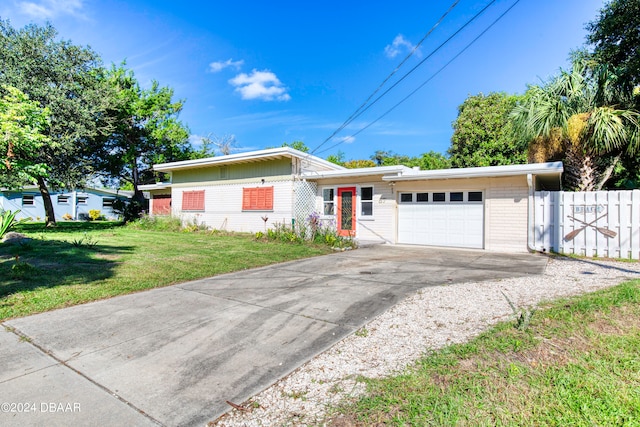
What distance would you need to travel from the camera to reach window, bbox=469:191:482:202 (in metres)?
10.6

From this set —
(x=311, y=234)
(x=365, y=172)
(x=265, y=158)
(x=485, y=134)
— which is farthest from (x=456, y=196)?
(x=485, y=134)

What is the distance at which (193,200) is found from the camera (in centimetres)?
1697

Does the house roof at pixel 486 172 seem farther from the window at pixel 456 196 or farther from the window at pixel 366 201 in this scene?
the window at pixel 366 201

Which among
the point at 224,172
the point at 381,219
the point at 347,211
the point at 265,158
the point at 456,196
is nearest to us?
the point at 456,196

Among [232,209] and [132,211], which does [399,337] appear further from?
[132,211]

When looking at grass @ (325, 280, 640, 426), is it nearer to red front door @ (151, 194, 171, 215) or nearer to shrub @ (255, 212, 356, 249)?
shrub @ (255, 212, 356, 249)

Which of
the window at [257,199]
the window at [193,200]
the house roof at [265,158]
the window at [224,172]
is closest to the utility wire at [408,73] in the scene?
the house roof at [265,158]

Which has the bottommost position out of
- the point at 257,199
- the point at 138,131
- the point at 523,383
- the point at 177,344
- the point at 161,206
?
the point at 177,344

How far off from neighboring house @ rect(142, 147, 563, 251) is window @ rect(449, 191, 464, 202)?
32 mm

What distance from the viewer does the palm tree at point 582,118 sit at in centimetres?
952

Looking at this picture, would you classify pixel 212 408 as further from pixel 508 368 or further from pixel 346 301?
pixel 346 301

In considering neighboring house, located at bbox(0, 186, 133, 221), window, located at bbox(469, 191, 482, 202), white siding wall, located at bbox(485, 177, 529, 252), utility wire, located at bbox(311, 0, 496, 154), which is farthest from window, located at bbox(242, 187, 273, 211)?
neighboring house, located at bbox(0, 186, 133, 221)

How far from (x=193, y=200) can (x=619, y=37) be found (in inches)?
747

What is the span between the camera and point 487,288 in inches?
209
